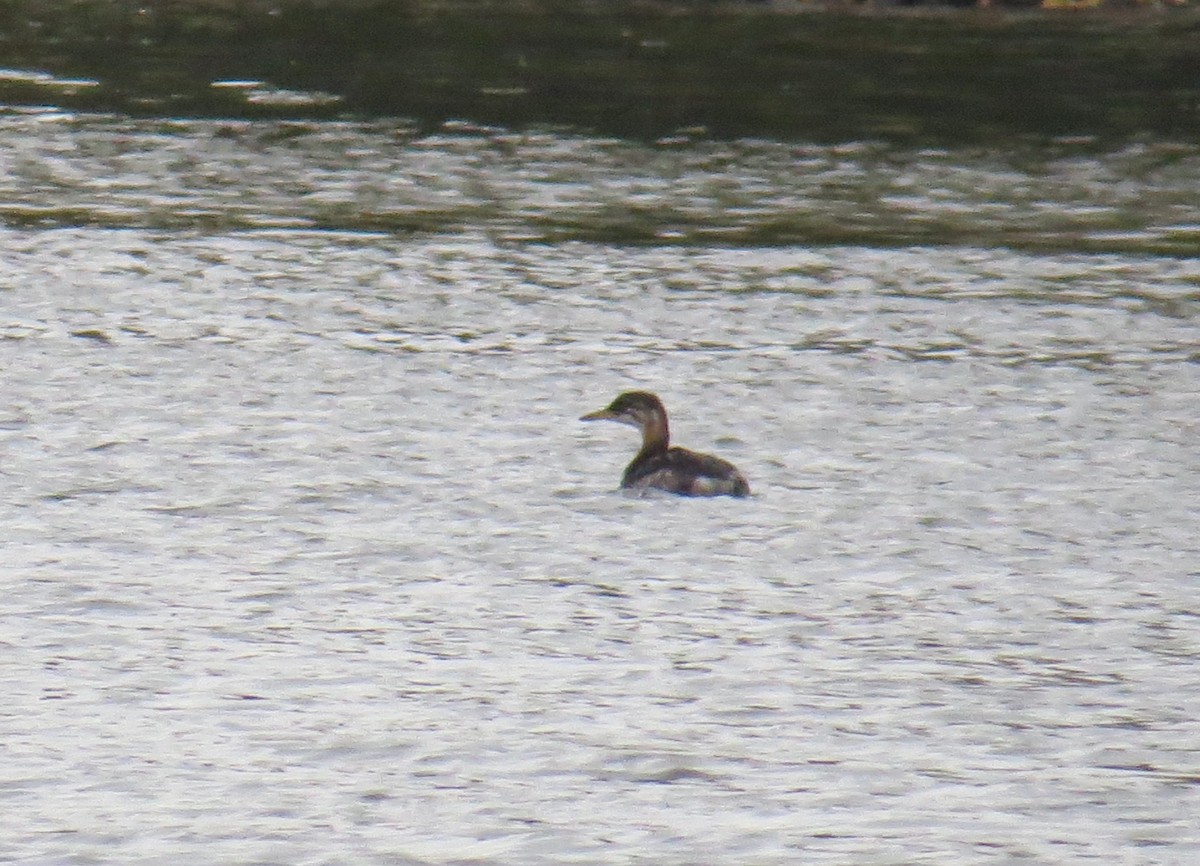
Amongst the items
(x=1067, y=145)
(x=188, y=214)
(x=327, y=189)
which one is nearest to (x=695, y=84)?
(x=1067, y=145)

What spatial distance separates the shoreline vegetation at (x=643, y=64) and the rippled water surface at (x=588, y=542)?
25.4ft

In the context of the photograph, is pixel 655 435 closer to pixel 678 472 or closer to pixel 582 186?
pixel 678 472

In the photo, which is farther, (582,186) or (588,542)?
(582,186)

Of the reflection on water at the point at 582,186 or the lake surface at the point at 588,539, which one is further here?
the reflection on water at the point at 582,186

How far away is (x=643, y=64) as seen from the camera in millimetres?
38062

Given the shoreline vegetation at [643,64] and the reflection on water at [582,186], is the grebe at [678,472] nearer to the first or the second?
the reflection on water at [582,186]

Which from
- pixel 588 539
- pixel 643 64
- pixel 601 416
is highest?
pixel 643 64

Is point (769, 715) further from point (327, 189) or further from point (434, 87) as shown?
point (434, 87)

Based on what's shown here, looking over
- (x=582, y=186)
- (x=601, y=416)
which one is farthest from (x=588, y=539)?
(x=582, y=186)

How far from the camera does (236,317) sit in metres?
19.5

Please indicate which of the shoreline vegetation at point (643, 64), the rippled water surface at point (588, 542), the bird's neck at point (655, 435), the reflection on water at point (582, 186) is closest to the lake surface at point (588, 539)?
the rippled water surface at point (588, 542)

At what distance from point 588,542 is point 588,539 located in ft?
0.21

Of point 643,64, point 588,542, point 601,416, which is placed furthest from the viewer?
point 643,64

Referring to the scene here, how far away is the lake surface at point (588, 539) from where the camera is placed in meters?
9.35
